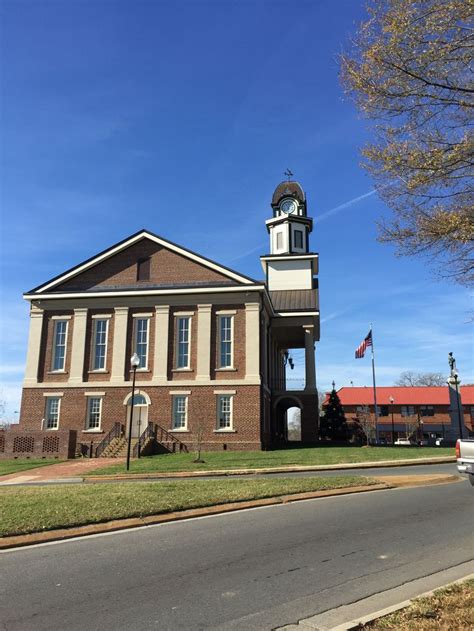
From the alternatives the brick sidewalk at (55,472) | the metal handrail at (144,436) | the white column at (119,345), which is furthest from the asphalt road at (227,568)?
the white column at (119,345)

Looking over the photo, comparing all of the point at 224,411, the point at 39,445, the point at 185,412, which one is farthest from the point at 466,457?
the point at 39,445

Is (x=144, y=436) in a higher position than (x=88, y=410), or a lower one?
lower

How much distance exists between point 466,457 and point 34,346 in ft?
91.8

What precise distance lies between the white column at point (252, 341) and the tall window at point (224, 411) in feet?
5.88

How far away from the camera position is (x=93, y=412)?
32.3 metres

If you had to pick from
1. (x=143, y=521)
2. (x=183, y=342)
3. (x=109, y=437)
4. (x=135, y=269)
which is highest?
(x=135, y=269)

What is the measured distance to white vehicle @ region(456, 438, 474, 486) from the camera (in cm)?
1139

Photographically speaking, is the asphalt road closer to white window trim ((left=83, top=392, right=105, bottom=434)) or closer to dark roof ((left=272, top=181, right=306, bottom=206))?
white window trim ((left=83, top=392, right=105, bottom=434))

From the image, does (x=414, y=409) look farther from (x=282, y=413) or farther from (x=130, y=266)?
(x=130, y=266)

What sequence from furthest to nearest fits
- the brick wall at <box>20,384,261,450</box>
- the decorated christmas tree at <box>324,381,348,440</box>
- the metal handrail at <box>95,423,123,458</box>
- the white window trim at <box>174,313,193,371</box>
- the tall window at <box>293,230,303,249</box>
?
the decorated christmas tree at <box>324,381,348,440</box>
the tall window at <box>293,230,303,249</box>
the white window trim at <box>174,313,193,371</box>
the brick wall at <box>20,384,261,450</box>
the metal handrail at <box>95,423,123,458</box>

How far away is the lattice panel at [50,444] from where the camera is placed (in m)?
28.7

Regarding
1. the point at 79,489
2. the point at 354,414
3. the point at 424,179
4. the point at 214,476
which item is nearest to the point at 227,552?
the point at 424,179

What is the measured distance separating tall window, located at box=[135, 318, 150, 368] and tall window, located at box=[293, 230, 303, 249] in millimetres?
Answer: 17258

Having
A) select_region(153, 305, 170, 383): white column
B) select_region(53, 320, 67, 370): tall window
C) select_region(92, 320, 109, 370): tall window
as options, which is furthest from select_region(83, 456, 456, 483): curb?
select_region(53, 320, 67, 370): tall window
